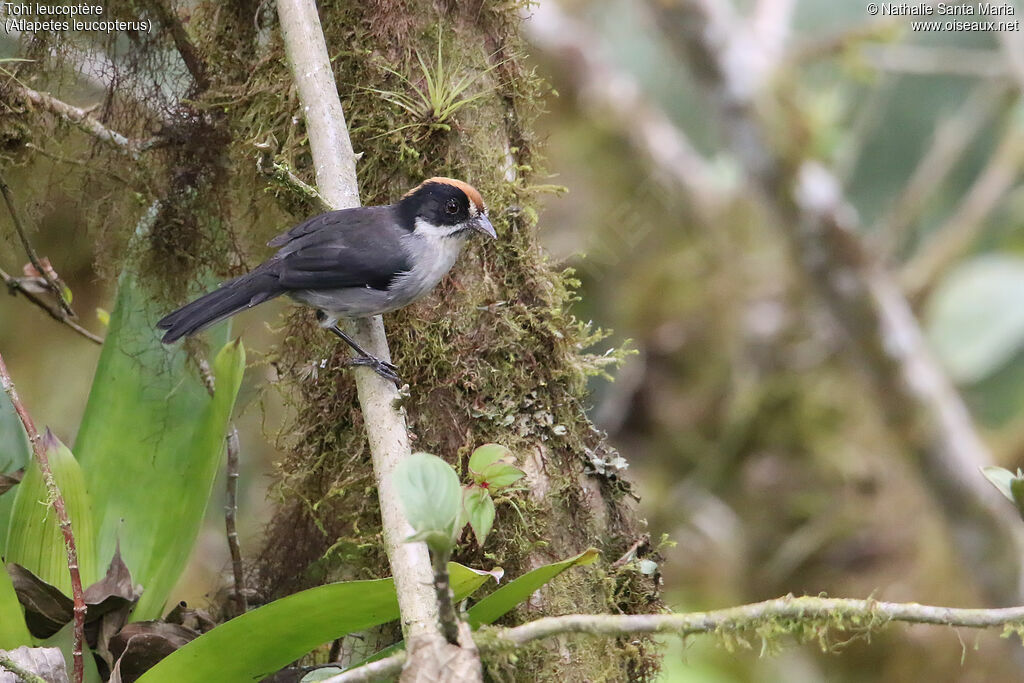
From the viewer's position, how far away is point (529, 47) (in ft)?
10.1

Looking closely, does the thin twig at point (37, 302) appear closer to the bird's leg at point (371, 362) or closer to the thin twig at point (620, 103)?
the bird's leg at point (371, 362)

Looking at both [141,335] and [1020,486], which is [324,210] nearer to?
[141,335]

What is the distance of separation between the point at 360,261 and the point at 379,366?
2.07ft

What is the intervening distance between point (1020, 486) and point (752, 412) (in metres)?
4.47

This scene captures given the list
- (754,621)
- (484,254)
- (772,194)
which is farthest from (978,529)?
(754,621)

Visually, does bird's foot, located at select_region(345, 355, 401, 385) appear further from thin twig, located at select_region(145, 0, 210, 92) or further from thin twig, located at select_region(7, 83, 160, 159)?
thin twig, located at select_region(145, 0, 210, 92)

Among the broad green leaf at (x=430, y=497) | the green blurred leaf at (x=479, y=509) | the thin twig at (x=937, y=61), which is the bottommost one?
the broad green leaf at (x=430, y=497)

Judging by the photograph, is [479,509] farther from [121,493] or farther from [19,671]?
[121,493]

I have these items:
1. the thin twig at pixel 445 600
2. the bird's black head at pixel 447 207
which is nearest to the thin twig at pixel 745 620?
the thin twig at pixel 445 600

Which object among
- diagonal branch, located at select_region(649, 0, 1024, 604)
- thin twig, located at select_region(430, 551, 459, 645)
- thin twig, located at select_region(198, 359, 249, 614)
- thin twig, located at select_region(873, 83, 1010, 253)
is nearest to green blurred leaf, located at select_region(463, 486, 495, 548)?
thin twig, located at select_region(430, 551, 459, 645)

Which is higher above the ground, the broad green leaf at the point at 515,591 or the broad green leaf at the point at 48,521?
the broad green leaf at the point at 48,521

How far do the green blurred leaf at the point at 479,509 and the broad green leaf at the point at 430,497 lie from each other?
0.45 m

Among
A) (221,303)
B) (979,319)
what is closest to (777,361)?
(979,319)

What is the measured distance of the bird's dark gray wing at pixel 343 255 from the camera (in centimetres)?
272
